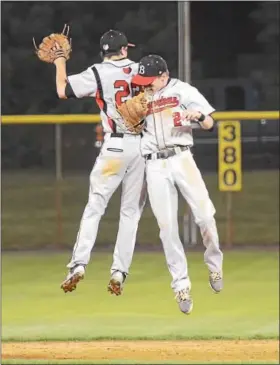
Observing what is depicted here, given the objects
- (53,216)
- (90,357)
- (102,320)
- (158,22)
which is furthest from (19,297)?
(158,22)

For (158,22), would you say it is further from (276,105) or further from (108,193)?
(108,193)

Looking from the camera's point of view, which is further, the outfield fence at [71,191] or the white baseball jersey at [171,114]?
the outfield fence at [71,191]

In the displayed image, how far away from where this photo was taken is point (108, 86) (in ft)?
12.6

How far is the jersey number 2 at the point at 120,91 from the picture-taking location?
3732 mm

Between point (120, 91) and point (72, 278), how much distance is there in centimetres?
67

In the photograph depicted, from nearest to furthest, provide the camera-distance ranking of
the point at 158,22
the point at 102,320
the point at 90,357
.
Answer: the point at 90,357
the point at 102,320
the point at 158,22

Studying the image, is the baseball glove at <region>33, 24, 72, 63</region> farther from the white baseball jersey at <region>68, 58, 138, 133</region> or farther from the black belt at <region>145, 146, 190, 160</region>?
the black belt at <region>145, 146, 190, 160</region>

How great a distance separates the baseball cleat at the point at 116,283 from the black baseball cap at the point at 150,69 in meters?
0.68

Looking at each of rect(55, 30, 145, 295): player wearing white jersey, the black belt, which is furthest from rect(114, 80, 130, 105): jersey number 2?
the black belt

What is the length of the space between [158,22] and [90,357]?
19145mm

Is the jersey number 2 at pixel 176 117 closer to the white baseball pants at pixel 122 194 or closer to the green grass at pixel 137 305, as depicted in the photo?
the white baseball pants at pixel 122 194

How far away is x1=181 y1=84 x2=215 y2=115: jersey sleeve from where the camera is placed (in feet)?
12.3

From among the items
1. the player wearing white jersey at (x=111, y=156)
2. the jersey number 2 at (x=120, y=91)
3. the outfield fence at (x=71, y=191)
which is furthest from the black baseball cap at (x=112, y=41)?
the outfield fence at (x=71, y=191)

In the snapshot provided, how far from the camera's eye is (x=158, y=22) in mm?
28984
